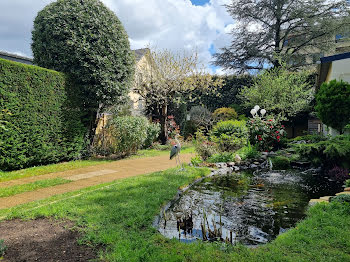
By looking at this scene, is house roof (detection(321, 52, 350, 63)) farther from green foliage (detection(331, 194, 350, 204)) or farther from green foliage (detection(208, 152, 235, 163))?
green foliage (detection(331, 194, 350, 204))

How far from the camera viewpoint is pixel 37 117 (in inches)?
274

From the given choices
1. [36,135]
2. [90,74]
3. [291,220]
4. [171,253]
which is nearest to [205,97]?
[90,74]

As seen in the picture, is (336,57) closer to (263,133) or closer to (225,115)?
(263,133)

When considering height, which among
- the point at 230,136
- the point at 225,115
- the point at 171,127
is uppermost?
the point at 225,115

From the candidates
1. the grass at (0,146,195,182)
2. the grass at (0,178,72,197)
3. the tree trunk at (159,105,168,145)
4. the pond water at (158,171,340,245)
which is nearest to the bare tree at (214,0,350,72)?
the tree trunk at (159,105,168,145)

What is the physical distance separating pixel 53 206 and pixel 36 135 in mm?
3955

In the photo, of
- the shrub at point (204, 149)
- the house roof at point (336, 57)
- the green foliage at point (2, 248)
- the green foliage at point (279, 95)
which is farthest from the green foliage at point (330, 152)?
the green foliage at point (2, 248)

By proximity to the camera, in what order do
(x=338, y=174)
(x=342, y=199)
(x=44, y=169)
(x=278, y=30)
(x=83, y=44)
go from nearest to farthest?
(x=342, y=199), (x=338, y=174), (x=44, y=169), (x=83, y=44), (x=278, y=30)

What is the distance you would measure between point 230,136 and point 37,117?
676 cm

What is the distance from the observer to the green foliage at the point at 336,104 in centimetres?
887

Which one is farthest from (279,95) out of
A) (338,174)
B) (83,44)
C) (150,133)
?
(83,44)

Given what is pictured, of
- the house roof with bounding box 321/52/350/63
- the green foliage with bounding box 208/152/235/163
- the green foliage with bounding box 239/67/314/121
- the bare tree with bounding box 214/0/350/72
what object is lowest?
the green foliage with bounding box 208/152/235/163

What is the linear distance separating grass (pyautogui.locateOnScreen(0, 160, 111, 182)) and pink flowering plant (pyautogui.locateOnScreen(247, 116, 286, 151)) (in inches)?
259

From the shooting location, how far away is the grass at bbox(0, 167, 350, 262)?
2.41m
